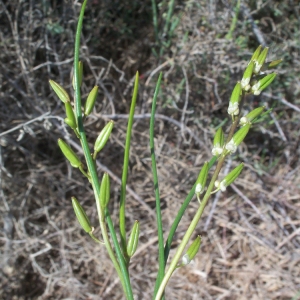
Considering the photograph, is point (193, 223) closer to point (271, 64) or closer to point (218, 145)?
point (218, 145)

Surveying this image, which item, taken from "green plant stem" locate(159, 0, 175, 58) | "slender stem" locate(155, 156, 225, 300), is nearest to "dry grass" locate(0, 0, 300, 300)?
"green plant stem" locate(159, 0, 175, 58)

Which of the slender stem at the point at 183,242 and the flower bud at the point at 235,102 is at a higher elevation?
the flower bud at the point at 235,102

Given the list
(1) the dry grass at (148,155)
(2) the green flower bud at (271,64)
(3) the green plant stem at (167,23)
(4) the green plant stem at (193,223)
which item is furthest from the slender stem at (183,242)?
(3) the green plant stem at (167,23)

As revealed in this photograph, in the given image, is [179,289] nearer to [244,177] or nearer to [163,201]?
[163,201]

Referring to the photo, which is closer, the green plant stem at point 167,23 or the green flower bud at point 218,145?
the green flower bud at point 218,145

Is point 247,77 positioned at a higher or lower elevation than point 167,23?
higher

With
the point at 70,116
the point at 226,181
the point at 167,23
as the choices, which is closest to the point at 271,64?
the point at 226,181

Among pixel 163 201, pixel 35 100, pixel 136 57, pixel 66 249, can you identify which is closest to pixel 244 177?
pixel 163 201

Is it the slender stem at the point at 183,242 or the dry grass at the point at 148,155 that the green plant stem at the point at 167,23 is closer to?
the dry grass at the point at 148,155
